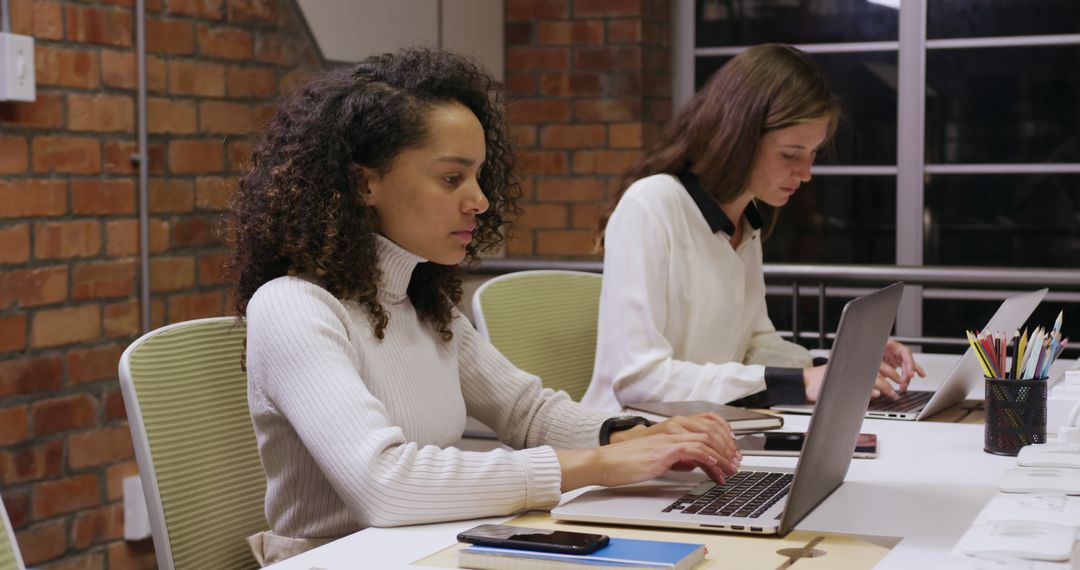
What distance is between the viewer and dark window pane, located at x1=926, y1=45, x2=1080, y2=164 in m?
4.25

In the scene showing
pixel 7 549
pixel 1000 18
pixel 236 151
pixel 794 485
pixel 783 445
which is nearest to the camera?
pixel 7 549

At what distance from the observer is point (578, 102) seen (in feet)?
14.6

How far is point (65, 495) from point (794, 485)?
177cm

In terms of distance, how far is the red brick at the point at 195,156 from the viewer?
9.05 feet

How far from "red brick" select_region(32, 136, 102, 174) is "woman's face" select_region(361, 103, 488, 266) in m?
1.11

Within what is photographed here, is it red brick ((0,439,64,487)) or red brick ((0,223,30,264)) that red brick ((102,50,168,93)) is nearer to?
red brick ((0,223,30,264))

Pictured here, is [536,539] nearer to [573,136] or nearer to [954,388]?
[954,388]

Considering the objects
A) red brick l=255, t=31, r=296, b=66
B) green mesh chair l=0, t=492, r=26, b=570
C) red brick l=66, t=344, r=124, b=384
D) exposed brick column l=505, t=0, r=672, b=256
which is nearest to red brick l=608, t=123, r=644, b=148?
exposed brick column l=505, t=0, r=672, b=256

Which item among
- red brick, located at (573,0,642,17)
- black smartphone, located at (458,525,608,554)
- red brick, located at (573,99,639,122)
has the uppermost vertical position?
red brick, located at (573,0,642,17)

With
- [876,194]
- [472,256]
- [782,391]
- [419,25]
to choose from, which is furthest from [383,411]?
[876,194]

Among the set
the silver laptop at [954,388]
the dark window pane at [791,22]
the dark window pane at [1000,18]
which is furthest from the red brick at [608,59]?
the silver laptop at [954,388]

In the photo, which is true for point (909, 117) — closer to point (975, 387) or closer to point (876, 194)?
point (876, 194)

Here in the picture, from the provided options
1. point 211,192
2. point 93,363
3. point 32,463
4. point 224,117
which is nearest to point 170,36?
point 224,117

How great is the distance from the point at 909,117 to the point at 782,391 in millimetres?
2647
